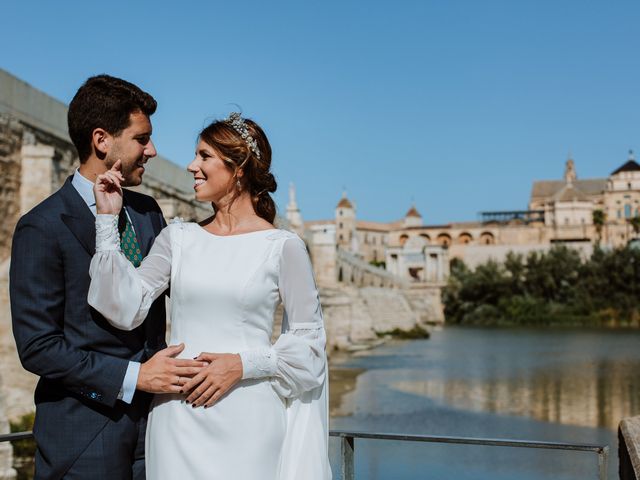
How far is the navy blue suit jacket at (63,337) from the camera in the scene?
2.19 metres

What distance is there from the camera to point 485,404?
54.6ft

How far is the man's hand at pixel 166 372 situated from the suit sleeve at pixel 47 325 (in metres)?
0.07

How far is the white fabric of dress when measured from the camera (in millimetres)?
2207

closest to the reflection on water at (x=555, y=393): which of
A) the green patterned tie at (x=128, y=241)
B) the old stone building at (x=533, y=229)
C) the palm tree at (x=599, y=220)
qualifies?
the green patterned tie at (x=128, y=241)

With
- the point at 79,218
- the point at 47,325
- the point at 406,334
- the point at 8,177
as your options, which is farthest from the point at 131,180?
the point at 406,334

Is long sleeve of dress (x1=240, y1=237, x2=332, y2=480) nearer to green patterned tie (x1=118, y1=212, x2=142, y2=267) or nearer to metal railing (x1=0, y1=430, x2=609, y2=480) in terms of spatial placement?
green patterned tie (x1=118, y1=212, x2=142, y2=267)

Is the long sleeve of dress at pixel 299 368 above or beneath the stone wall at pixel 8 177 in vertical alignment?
beneath

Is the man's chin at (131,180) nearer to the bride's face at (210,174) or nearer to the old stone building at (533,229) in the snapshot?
the bride's face at (210,174)

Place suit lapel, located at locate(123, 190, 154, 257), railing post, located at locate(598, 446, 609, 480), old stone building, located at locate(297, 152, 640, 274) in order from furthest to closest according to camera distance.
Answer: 1. old stone building, located at locate(297, 152, 640, 274)
2. railing post, located at locate(598, 446, 609, 480)
3. suit lapel, located at locate(123, 190, 154, 257)

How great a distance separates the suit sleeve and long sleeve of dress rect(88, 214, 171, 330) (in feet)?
0.42

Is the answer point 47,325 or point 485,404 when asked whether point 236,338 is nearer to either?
point 47,325

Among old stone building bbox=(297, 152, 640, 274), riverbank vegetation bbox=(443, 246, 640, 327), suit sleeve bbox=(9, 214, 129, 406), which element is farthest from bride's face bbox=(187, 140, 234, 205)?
old stone building bbox=(297, 152, 640, 274)

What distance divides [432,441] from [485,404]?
14.0 meters

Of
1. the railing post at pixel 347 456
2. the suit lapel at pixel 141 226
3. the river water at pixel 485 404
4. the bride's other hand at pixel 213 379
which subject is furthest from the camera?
the river water at pixel 485 404
